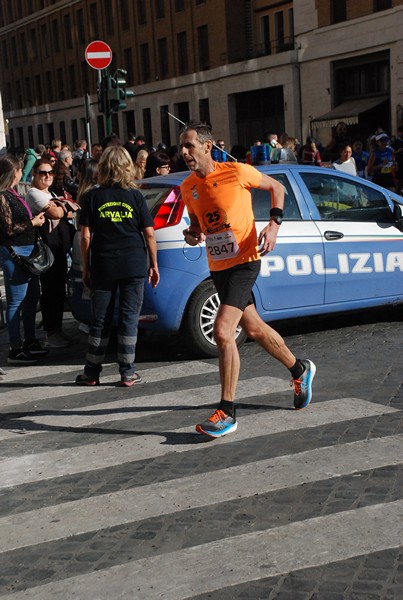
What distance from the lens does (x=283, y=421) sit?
6152 millimetres

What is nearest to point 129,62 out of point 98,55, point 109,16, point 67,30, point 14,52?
point 109,16

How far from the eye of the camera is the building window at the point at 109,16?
58594 millimetres

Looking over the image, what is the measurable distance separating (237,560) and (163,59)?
5102 cm

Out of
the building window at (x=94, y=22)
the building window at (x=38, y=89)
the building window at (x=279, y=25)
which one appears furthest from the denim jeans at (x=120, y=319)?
the building window at (x=38, y=89)

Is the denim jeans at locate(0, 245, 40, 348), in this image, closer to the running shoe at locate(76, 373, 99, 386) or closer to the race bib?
the running shoe at locate(76, 373, 99, 386)

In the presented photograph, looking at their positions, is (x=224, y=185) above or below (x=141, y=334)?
above

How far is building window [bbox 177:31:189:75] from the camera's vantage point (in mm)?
50812

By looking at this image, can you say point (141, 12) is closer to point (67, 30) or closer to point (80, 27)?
point (80, 27)

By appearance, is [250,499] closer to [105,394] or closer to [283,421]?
[283,421]

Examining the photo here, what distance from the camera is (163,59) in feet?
174

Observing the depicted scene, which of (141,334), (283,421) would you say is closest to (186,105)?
(141,334)

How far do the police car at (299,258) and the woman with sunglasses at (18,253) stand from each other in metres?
0.41

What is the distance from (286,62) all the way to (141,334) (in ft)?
111

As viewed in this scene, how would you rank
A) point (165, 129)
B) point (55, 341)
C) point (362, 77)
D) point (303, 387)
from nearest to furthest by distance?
point (303, 387)
point (55, 341)
point (362, 77)
point (165, 129)
